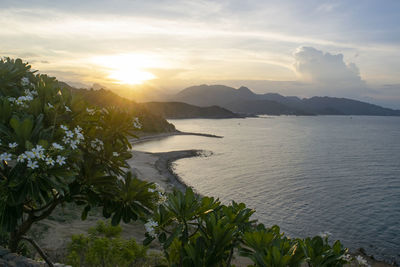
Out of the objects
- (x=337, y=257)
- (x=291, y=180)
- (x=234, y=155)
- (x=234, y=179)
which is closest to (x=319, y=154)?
(x=234, y=155)

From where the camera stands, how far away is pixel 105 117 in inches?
181

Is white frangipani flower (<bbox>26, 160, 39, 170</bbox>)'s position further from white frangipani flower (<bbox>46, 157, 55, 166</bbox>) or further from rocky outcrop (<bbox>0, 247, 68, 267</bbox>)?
rocky outcrop (<bbox>0, 247, 68, 267</bbox>)

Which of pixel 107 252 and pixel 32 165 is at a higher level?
pixel 32 165

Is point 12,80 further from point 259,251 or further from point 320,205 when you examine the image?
point 320,205

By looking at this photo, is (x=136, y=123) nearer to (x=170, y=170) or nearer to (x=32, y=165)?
(x=32, y=165)

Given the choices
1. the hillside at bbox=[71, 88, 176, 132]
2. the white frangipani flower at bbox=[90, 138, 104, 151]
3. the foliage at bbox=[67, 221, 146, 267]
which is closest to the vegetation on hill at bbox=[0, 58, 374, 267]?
the white frangipani flower at bbox=[90, 138, 104, 151]

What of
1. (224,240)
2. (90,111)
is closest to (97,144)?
(90,111)

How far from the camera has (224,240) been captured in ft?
11.9

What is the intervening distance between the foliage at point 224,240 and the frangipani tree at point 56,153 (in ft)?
2.02

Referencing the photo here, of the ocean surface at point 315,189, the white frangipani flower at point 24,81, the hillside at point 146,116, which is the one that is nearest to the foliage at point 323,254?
the white frangipani flower at point 24,81

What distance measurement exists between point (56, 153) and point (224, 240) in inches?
84.9

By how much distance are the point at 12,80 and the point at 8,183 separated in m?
2.38

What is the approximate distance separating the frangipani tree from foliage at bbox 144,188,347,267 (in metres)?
0.62

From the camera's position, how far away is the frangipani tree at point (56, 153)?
10.2 ft
